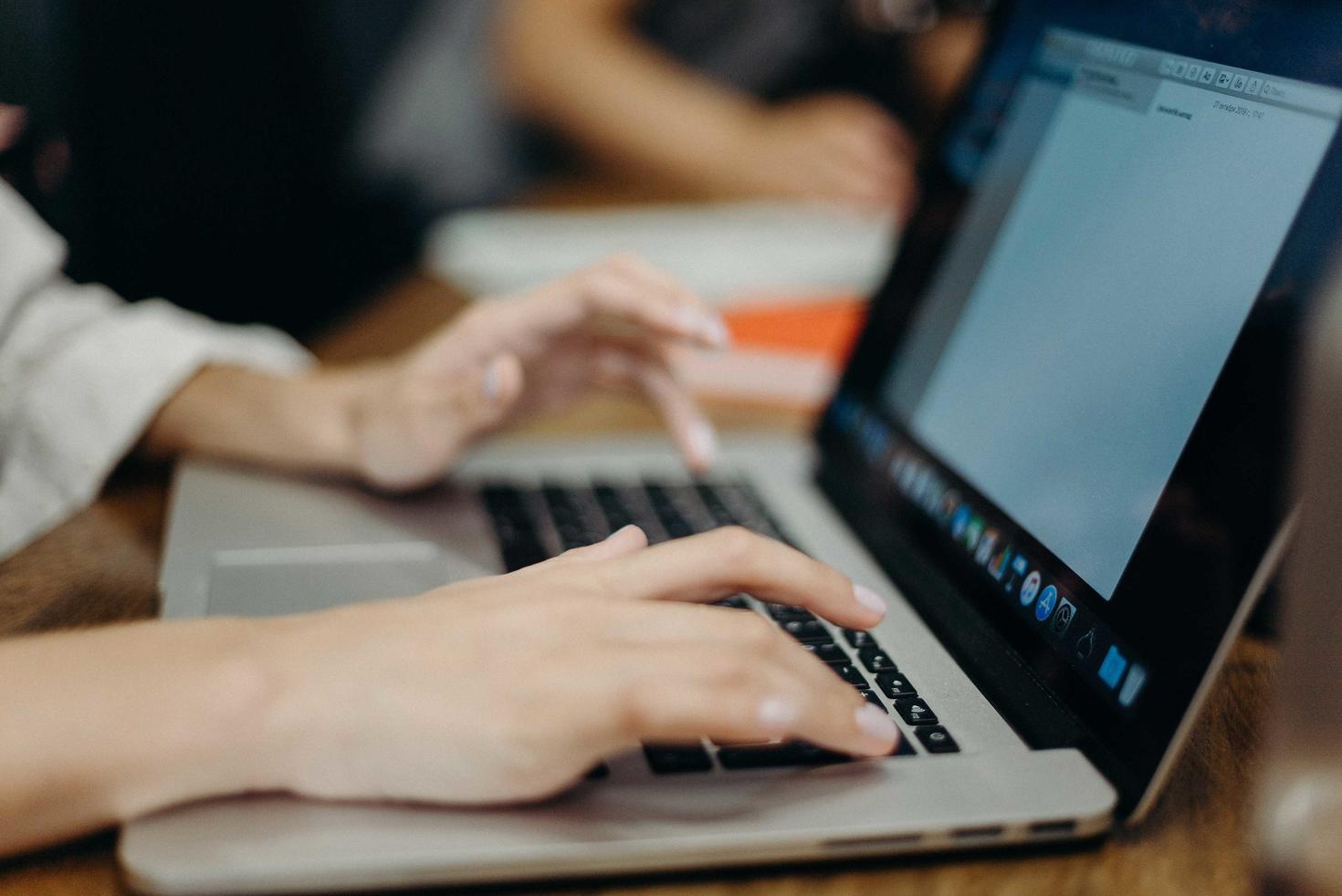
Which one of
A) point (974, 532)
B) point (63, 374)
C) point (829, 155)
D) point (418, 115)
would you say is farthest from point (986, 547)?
point (418, 115)

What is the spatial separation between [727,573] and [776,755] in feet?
0.20

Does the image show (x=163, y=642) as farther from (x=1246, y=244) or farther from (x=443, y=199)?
(x=443, y=199)

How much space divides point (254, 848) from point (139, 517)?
33cm

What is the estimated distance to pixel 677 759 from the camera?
0.34 metres

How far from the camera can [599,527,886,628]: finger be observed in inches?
14.4

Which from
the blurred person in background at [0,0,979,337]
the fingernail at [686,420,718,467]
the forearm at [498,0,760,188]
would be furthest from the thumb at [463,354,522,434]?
the forearm at [498,0,760,188]

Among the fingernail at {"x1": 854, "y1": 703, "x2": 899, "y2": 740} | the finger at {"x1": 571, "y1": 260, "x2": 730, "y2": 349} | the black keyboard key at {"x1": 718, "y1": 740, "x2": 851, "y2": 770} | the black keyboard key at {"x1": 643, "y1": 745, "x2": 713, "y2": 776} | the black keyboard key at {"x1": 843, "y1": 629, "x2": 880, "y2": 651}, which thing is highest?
the finger at {"x1": 571, "y1": 260, "x2": 730, "y2": 349}

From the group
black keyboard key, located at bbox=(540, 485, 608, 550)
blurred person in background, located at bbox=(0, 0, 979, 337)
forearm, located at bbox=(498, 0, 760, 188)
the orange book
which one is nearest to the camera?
black keyboard key, located at bbox=(540, 485, 608, 550)

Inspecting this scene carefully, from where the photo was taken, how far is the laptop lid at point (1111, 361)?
1.14 feet

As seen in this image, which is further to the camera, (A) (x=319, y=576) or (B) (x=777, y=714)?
(A) (x=319, y=576)

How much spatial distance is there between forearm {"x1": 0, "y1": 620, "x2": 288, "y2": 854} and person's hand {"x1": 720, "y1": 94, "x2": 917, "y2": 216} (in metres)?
1.16

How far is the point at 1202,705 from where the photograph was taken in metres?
0.34

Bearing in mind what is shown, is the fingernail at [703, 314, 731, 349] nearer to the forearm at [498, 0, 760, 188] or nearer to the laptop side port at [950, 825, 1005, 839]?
the laptop side port at [950, 825, 1005, 839]

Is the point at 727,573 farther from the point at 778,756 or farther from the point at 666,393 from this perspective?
the point at 666,393
